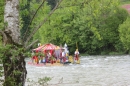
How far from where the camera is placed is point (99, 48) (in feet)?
250

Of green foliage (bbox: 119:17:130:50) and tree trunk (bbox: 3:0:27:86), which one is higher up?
green foliage (bbox: 119:17:130:50)

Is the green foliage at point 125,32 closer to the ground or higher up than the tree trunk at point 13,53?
higher up

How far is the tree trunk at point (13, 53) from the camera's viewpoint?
17.5 ft

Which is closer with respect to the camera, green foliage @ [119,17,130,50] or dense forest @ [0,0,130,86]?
dense forest @ [0,0,130,86]

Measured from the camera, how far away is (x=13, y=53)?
5.23 metres

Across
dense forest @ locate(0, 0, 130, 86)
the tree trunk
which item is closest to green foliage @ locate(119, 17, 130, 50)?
dense forest @ locate(0, 0, 130, 86)

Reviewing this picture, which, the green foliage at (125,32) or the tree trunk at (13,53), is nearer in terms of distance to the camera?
the tree trunk at (13,53)

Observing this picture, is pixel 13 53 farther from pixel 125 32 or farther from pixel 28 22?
pixel 125 32

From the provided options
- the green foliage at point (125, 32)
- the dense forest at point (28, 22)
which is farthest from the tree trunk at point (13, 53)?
the green foliage at point (125, 32)

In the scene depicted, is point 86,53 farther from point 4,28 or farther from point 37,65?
point 4,28

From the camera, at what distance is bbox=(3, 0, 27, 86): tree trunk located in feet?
17.5

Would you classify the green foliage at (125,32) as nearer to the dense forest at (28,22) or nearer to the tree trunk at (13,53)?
the dense forest at (28,22)

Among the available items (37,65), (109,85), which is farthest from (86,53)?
(109,85)

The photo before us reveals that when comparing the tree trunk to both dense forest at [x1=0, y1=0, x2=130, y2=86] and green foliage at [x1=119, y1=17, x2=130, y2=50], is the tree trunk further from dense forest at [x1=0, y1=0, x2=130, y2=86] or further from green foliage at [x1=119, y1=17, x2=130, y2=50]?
green foliage at [x1=119, y1=17, x2=130, y2=50]
